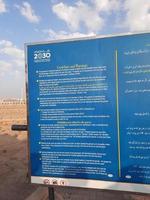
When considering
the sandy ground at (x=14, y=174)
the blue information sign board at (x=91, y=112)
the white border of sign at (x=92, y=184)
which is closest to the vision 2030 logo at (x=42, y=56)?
the blue information sign board at (x=91, y=112)

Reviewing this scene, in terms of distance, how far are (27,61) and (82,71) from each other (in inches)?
33.5

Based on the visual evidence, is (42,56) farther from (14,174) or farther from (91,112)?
(14,174)

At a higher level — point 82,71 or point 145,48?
point 145,48

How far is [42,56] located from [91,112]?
1.05 metres

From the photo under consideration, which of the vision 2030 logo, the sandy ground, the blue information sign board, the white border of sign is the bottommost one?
the sandy ground

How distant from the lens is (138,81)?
12.0 ft

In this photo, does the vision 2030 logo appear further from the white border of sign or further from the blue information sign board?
the white border of sign

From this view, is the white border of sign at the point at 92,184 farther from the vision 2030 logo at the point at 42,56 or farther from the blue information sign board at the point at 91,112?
the vision 2030 logo at the point at 42,56

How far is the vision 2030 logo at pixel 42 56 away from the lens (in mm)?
4102

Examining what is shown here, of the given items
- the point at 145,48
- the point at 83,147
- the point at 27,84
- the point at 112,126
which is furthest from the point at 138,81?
the point at 27,84

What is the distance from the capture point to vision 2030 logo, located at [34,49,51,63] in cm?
410

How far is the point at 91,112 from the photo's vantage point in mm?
3906

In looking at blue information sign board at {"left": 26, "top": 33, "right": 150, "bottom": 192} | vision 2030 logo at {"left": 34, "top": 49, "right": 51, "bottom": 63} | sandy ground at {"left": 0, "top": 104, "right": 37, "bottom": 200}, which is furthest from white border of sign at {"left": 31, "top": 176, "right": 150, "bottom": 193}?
sandy ground at {"left": 0, "top": 104, "right": 37, "bottom": 200}

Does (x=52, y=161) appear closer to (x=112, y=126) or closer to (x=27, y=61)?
(x=112, y=126)
